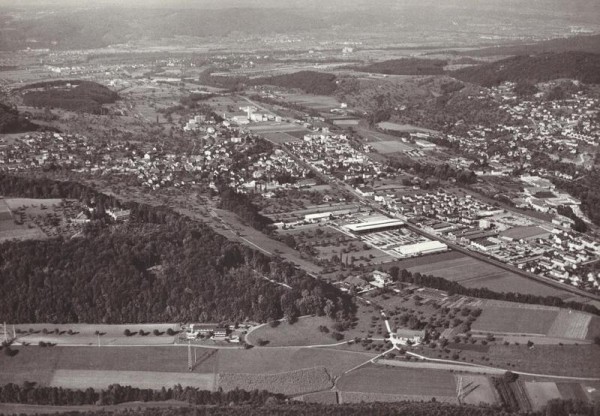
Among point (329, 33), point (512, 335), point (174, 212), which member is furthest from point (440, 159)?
point (329, 33)

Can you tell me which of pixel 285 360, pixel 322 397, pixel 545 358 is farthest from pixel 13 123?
pixel 545 358

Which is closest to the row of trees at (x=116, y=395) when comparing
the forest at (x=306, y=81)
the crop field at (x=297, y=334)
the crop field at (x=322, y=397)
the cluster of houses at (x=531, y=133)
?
the crop field at (x=322, y=397)

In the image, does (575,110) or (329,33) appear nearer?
(575,110)

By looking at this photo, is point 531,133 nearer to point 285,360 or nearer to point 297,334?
point 297,334

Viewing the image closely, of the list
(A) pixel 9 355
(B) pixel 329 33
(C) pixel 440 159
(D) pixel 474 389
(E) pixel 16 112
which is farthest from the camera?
(B) pixel 329 33

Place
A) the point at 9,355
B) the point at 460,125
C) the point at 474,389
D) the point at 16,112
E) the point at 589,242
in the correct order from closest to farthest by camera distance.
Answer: the point at 474,389 < the point at 9,355 < the point at 589,242 < the point at 16,112 < the point at 460,125

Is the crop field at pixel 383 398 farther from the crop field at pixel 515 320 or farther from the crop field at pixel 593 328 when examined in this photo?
the crop field at pixel 593 328

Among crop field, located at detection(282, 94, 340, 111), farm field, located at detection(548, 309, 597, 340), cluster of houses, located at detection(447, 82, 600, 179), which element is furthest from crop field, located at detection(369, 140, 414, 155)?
farm field, located at detection(548, 309, 597, 340)

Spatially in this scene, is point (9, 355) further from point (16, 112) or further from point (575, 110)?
point (575, 110)

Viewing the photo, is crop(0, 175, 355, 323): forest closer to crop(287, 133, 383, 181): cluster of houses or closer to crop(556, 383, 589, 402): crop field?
crop(556, 383, 589, 402): crop field
